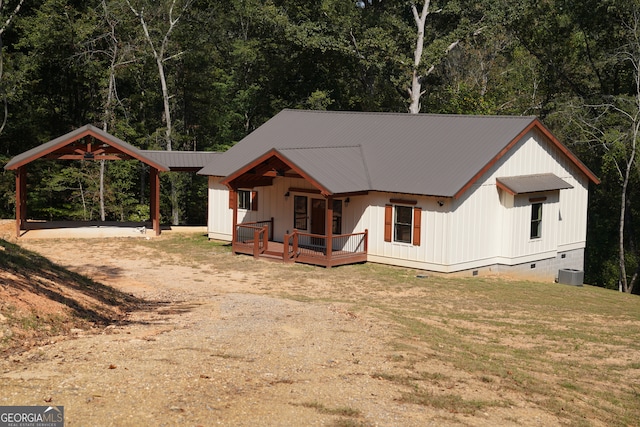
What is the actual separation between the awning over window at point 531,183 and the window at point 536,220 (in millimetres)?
890

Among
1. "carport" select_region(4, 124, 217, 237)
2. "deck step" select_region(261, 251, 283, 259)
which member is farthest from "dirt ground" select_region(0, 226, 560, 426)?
"carport" select_region(4, 124, 217, 237)

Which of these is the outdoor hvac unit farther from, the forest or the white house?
the forest

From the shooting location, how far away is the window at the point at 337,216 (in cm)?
3228

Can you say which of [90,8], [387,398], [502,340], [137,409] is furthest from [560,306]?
[90,8]

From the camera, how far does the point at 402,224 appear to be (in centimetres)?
3069

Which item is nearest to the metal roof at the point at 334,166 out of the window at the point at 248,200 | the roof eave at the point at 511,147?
the roof eave at the point at 511,147

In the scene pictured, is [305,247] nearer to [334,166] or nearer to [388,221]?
[334,166]

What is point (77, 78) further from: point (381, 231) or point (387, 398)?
point (387, 398)

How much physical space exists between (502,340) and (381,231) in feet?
38.7

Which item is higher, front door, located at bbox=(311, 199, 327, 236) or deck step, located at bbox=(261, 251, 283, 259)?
front door, located at bbox=(311, 199, 327, 236)

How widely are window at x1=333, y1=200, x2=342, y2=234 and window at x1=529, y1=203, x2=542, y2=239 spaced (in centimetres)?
710

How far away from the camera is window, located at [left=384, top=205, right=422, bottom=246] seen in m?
30.1

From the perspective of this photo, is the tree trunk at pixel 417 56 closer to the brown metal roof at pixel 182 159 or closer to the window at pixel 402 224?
the brown metal roof at pixel 182 159

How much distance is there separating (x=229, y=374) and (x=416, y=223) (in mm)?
17217
